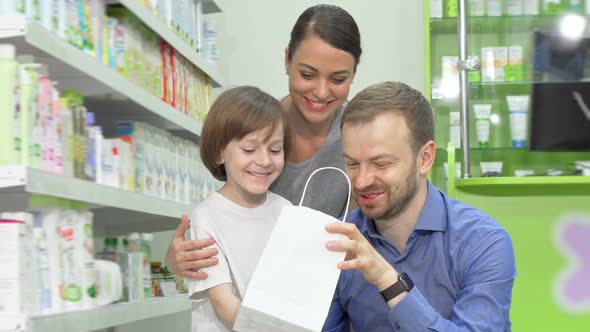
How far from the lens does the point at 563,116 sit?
418 centimetres

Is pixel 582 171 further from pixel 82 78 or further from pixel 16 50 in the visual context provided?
pixel 16 50

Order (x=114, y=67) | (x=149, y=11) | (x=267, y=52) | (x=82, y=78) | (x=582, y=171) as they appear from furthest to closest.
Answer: (x=267, y=52) → (x=582, y=171) → (x=149, y=11) → (x=114, y=67) → (x=82, y=78)

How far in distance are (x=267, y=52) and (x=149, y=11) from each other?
1.84 meters

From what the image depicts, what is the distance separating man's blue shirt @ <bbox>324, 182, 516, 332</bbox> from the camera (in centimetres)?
170

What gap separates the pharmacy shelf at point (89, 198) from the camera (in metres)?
1.91

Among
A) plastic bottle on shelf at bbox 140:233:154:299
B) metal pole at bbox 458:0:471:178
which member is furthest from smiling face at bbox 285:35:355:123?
metal pole at bbox 458:0:471:178

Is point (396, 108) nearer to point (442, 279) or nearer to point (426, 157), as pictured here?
point (426, 157)

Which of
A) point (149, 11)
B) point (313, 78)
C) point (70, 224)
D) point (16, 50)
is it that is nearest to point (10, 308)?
point (70, 224)

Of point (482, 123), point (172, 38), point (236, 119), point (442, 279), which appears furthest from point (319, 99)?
point (482, 123)

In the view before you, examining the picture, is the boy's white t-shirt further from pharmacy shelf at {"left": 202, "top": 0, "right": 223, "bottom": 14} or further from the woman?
pharmacy shelf at {"left": 202, "top": 0, "right": 223, "bottom": 14}

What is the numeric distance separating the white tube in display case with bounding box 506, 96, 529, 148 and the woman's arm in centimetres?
268

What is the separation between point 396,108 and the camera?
186 centimetres

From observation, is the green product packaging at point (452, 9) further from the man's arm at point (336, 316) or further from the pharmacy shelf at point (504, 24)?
the man's arm at point (336, 316)

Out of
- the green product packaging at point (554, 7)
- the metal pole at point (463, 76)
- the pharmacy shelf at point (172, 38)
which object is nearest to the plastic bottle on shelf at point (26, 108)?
the pharmacy shelf at point (172, 38)
